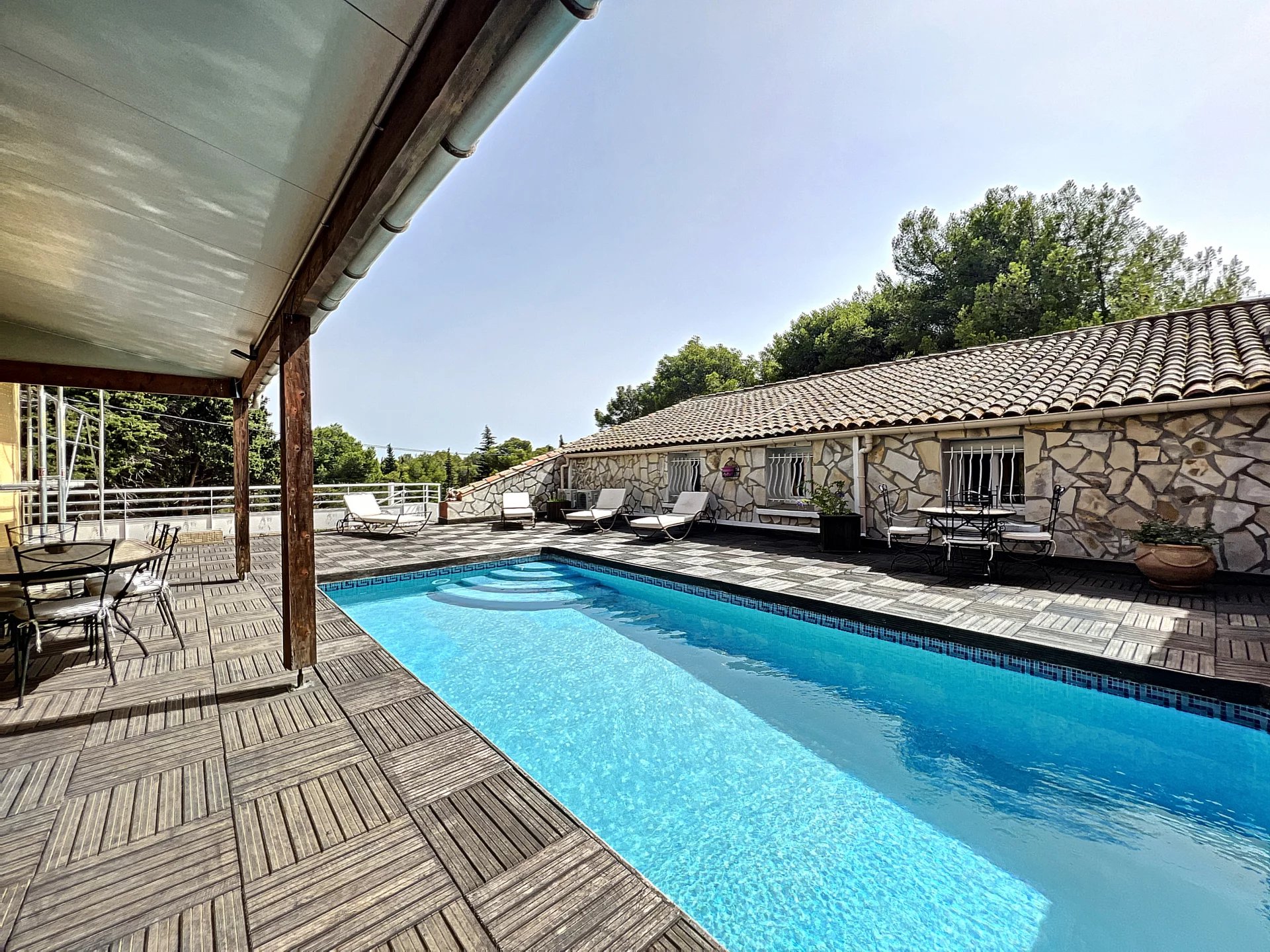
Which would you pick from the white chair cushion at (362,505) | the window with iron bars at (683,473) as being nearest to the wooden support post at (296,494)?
the white chair cushion at (362,505)

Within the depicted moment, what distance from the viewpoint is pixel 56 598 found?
3521 millimetres

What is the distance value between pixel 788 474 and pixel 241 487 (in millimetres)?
9263

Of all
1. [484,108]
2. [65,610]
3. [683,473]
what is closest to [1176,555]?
[484,108]

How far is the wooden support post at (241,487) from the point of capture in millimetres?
6434

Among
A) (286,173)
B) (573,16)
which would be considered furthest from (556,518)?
(573,16)

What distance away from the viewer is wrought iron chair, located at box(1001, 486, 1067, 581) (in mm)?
6414

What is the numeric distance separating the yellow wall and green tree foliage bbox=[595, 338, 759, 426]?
30.6 meters

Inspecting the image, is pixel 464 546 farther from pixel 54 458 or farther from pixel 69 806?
pixel 54 458

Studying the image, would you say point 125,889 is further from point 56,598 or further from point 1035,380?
point 1035,380

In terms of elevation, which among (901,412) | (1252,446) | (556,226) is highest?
(556,226)

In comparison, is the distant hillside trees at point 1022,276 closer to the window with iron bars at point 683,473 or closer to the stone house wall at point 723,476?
the stone house wall at point 723,476

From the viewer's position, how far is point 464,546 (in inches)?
376

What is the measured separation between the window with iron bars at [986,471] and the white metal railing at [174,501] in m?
9.46

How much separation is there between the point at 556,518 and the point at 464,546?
16.6 ft
